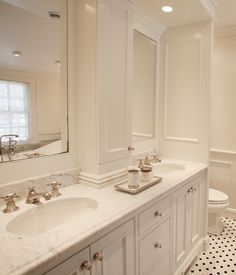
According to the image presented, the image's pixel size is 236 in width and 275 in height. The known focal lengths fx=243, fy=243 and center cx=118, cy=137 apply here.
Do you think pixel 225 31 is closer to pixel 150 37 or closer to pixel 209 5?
pixel 209 5

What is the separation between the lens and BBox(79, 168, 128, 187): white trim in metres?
1.61

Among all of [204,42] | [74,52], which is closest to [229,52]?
[204,42]

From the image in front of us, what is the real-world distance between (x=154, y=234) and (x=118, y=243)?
0.40 metres

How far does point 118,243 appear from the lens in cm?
124

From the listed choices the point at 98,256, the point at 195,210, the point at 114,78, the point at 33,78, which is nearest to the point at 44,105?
the point at 33,78

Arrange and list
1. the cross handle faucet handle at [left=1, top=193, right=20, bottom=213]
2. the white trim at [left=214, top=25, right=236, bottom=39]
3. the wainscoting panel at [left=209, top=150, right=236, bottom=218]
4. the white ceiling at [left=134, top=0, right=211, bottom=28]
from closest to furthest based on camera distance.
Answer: the cross handle faucet handle at [left=1, top=193, right=20, bottom=213] → the white ceiling at [left=134, top=0, right=211, bottom=28] → the white trim at [left=214, top=25, right=236, bottom=39] → the wainscoting panel at [left=209, top=150, right=236, bottom=218]

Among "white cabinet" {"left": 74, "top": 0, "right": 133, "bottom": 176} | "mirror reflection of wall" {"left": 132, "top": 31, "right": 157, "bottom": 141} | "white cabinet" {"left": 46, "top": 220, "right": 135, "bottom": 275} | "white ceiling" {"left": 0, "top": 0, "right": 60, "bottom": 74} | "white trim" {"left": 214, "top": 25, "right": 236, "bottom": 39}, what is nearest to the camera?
"white cabinet" {"left": 46, "top": 220, "right": 135, "bottom": 275}

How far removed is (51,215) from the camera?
1394 millimetres

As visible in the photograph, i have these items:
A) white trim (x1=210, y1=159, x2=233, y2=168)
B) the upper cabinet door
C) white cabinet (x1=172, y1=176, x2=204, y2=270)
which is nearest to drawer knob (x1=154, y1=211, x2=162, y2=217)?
white cabinet (x1=172, y1=176, x2=204, y2=270)

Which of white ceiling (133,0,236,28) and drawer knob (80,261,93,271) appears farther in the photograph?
white ceiling (133,0,236,28)

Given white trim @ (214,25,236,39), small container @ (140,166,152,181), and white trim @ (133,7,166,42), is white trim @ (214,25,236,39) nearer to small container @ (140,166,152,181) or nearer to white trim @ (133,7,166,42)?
white trim @ (133,7,166,42)

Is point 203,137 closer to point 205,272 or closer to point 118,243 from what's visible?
point 205,272

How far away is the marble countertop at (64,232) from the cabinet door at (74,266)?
0.05m

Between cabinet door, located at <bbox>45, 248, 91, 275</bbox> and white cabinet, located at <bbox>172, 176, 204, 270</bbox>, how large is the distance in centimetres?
91
